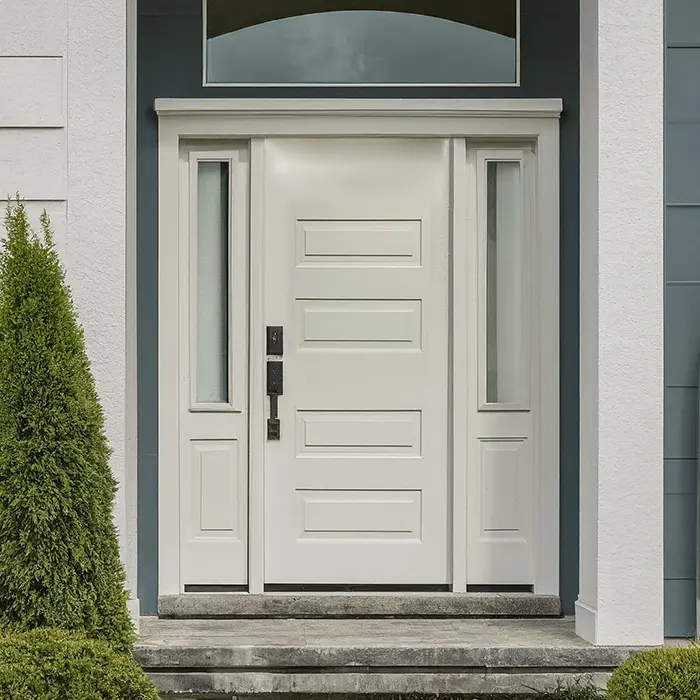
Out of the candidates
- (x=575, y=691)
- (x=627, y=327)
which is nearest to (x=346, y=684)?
(x=575, y=691)

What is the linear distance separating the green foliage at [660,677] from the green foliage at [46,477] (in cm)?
180

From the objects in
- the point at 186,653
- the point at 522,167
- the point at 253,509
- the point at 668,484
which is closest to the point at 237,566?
the point at 253,509

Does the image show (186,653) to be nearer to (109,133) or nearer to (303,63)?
(109,133)

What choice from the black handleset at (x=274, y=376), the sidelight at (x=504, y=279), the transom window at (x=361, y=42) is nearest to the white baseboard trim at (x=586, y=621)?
the sidelight at (x=504, y=279)

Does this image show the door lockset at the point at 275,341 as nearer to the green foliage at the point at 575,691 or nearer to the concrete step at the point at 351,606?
the concrete step at the point at 351,606

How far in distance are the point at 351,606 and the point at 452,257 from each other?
1.70m

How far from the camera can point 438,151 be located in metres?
4.70

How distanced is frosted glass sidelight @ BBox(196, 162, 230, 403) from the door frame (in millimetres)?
126

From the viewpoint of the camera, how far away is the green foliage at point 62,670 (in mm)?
3158

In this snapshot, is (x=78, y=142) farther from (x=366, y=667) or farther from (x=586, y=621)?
(x=586, y=621)

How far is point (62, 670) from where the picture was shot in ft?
10.5

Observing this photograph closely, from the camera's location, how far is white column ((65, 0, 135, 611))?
4043mm

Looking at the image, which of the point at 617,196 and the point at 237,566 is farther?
the point at 237,566

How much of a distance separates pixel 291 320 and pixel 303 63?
121cm
